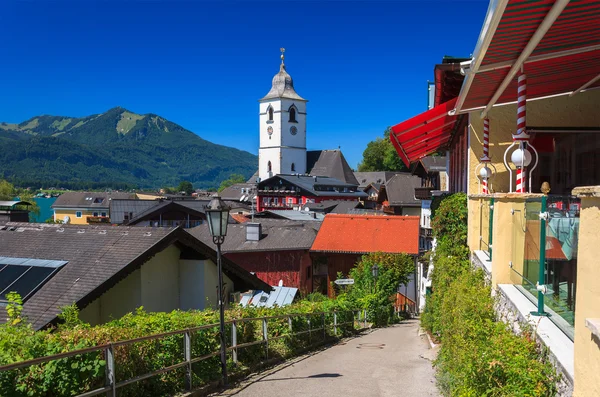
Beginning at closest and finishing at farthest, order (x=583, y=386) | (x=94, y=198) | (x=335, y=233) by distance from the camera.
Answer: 1. (x=583, y=386)
2. (x=335, y=233)
3. (x=94, y=198)

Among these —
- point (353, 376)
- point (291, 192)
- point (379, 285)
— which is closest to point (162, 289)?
point (353, 376)

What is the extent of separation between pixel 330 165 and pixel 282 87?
1724cm

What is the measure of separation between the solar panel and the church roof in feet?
309

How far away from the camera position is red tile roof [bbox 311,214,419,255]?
31594 mm

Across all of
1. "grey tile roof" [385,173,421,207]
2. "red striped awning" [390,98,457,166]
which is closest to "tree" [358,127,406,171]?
"grey tile roof" [385,173,421,207]

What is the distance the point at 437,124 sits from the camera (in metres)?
11.9

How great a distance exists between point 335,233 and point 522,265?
27.8m

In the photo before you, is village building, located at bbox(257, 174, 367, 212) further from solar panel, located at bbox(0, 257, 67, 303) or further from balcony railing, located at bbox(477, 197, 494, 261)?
balcony railing, located at bbox(477, 197, 494, 261)

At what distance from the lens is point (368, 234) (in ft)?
107

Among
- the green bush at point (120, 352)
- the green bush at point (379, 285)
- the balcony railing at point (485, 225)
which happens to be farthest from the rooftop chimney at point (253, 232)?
the balcony railing at point (485, 225)

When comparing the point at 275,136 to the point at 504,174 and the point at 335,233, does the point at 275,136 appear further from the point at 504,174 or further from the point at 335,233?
the point at 504,174

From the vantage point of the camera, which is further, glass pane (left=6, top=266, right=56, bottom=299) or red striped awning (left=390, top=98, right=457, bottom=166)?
red striped awning (left=390, top=98, right=457, bottom=166)

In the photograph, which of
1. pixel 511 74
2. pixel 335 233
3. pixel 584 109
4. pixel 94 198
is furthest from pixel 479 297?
pixel 94 198

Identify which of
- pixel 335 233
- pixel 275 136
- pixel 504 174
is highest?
pixel 275 136
